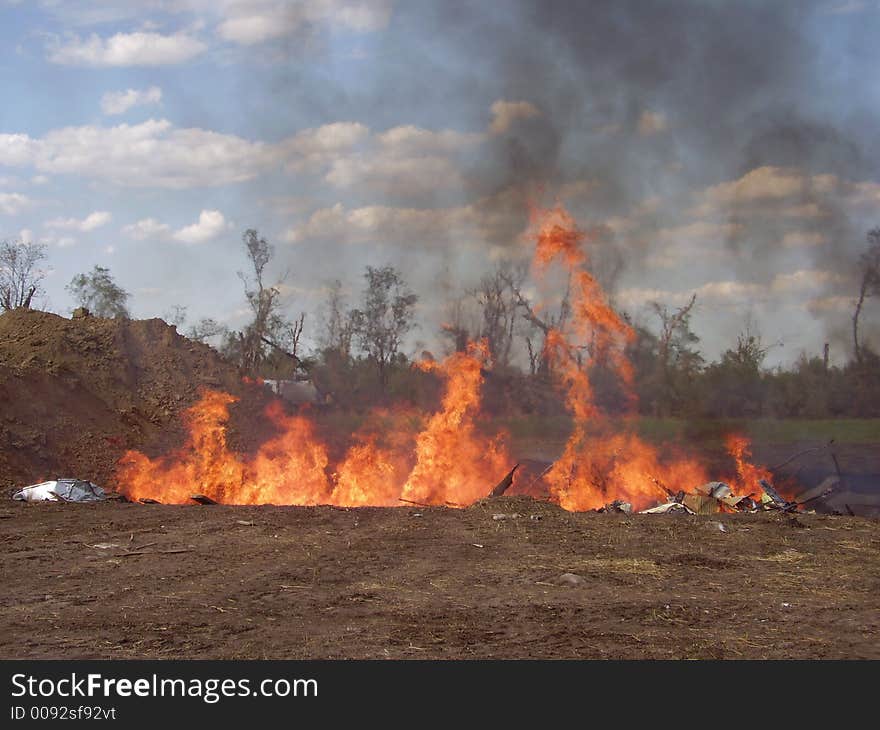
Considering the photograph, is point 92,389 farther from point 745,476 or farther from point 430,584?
point 745,476

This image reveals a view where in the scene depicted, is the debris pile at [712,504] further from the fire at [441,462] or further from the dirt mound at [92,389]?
the dirt mound at [92,389]

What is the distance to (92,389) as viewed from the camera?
19734 millimetres

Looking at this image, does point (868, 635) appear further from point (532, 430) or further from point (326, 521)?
point (532, 430)

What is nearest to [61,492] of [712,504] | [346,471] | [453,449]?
[346,471]

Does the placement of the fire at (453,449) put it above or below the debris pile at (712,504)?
above

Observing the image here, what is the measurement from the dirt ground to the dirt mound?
3.32 meters

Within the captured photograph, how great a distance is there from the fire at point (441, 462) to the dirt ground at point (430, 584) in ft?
10.9

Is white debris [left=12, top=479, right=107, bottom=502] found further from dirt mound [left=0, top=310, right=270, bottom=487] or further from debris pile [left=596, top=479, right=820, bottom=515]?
debris pile [left=596, top=479, right=820, bottom=515]

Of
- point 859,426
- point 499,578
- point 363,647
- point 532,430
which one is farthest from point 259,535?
point 859,426

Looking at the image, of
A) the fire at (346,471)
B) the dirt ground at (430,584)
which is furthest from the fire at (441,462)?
the dirt ground at (430,584)

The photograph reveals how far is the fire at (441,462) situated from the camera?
1805cm

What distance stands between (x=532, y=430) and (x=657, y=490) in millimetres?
6231

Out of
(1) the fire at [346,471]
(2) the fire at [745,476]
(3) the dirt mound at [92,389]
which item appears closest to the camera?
(3) the dirt mound at [92,389]

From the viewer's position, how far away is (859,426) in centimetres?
2530
